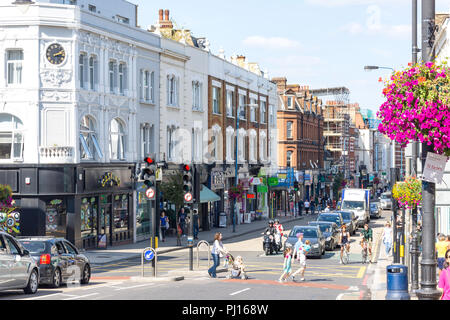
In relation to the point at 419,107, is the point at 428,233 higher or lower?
lower

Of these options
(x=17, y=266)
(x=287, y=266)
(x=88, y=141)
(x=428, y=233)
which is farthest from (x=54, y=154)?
(x=428, y=233)

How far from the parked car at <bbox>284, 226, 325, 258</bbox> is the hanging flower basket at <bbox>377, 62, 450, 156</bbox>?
2083 centimetres

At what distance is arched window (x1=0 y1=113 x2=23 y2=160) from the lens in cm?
3662

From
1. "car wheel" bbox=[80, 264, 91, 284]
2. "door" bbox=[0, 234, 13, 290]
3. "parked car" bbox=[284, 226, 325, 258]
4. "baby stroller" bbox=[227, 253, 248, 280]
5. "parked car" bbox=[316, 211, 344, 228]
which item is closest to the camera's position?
"door" bbox=[0, 234, 13, 290]

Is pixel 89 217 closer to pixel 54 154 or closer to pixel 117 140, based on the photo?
pixel 54 154

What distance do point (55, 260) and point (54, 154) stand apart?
50.1 ft

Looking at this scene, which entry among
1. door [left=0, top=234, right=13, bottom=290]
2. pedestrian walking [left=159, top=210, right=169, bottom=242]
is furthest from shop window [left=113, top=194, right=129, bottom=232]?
door [left=0, top=234, right=13, bottom=290]

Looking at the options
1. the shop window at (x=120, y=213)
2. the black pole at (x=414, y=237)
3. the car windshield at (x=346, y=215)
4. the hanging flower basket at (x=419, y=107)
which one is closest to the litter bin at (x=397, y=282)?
the black pole at (x=414, y=237)

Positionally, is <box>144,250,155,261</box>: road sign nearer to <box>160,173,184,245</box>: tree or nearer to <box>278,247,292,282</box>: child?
<box>278,247,292,282</box>: child

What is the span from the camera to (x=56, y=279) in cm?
2211

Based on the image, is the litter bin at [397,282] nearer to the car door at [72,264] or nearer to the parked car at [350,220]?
the car door at [72,264]

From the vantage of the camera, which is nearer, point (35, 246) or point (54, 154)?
point (35, 246)

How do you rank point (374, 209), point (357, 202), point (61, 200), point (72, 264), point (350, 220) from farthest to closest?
point (374, 209), point (357, 202), point (350, 220), point (61, 200), point (72, 264)
